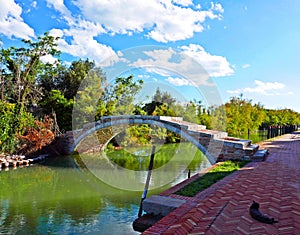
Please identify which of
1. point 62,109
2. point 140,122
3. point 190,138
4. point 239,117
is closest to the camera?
point 190,138

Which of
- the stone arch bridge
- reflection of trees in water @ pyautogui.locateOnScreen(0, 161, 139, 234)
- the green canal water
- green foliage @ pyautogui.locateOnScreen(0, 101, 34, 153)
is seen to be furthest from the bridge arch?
reflection of trees in water @ pyautogui.locateOnScreen(0, 161, 139, 234)

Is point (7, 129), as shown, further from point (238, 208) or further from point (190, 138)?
point (238, 208)

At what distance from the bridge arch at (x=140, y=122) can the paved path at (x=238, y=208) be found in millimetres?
3279

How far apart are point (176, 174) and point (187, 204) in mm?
5148

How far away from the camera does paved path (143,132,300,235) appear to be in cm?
233

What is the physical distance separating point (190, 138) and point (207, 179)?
11.0ft

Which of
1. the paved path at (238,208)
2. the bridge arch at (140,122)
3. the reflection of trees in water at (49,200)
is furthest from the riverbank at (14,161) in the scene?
the paved path at (238,208)

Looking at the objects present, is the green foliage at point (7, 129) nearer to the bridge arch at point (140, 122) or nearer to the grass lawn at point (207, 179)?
the bridge arch at point (140, 122)

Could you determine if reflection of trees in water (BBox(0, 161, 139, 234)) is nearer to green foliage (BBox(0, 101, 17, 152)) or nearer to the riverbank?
the riverbank

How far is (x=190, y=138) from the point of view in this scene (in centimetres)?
800

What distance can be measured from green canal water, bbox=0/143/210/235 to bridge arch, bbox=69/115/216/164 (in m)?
1.06

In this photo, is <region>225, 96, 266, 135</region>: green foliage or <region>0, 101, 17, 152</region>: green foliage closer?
<region>0, 101, 17, 152</region>: green foliage

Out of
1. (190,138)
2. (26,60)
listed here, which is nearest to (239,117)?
(190,138)

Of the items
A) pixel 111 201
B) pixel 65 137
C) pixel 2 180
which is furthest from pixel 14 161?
pixel 111 201
